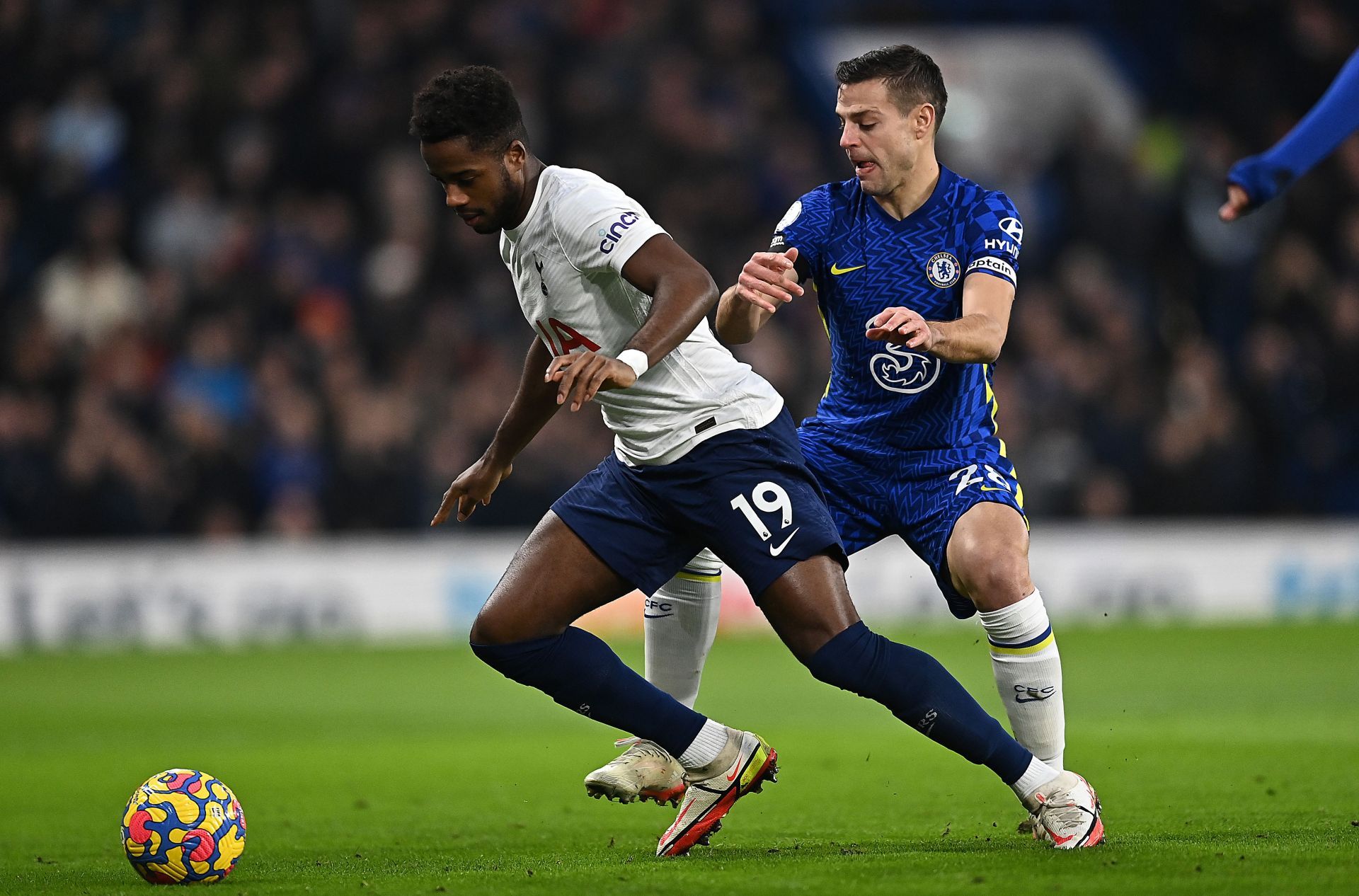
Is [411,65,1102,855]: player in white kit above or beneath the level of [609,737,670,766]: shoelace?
above

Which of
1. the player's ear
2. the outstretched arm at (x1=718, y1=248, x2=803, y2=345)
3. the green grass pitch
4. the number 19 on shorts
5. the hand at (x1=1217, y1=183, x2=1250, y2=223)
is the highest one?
the player's ear

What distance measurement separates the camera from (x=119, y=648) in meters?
15.8

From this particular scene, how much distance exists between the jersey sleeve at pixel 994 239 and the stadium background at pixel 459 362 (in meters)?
5.18

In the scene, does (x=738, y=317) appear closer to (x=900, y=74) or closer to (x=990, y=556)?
(x=900, y=74)

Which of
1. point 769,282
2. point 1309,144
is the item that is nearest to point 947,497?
point 769,282

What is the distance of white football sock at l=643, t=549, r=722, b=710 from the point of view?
6.07m

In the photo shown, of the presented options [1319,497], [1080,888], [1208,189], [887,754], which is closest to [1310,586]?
[1319,497]

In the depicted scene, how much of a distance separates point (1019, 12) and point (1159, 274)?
20.1ft

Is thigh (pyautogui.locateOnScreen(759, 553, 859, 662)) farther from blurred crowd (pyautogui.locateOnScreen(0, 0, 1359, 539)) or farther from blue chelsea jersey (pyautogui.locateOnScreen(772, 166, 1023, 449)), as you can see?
blurred crowd (pyautogui.locateOnScreen(0, 0, 1359, 539))

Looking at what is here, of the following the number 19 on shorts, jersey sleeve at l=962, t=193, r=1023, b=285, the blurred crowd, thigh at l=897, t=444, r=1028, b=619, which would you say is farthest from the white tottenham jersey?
the blurred crowd

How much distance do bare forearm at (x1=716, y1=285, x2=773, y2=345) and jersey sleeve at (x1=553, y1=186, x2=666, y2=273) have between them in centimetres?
52

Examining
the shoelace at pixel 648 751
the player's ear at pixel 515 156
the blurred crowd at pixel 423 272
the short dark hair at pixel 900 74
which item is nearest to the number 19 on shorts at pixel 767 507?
the shoelace at pixel 648 751

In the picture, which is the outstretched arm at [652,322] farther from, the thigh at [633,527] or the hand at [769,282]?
the thigh at [633,527]

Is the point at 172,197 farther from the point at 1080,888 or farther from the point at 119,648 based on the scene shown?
the point at 1080,888
